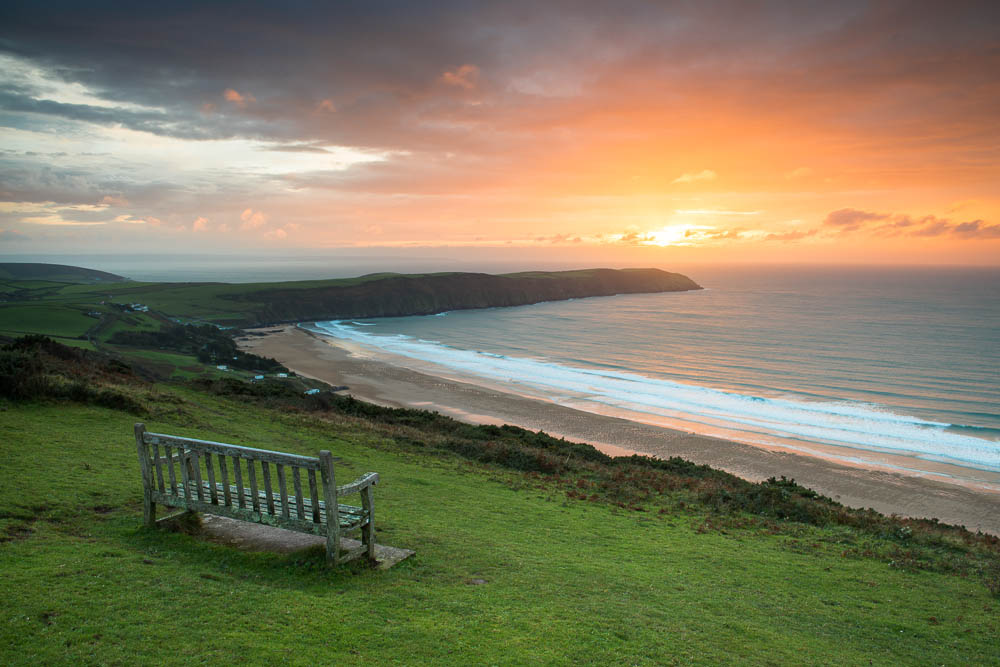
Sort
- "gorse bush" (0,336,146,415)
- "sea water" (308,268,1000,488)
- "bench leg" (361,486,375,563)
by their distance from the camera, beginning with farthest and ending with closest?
"sea water" (308,268,1000,488), "gorse bush" (0,336,146,415), "bench leg" (361,486,375,563)

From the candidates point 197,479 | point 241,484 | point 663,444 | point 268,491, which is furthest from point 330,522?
point 663,444

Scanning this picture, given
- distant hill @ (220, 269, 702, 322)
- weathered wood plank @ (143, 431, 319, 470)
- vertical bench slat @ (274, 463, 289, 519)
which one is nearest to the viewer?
weathered wood plank @ (143, 431, 319, 470)

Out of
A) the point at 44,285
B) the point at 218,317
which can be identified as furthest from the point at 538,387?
the point at 44,285

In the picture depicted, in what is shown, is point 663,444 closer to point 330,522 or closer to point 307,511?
point 307,511

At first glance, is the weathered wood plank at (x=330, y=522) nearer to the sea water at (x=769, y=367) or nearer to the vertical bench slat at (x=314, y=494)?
the vertical bench slat at (x=314, y=494)

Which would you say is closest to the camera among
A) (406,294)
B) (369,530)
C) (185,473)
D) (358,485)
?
(358,485)

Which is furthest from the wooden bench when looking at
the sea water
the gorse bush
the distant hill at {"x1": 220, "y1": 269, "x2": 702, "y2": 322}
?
the distant hill at {"x1": 220, "y1": 269, "x2": 702, "y2": 322}

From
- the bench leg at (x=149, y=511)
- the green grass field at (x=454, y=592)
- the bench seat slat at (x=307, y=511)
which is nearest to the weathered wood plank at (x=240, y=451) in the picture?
the bench seat slat at (x=307, y=511)

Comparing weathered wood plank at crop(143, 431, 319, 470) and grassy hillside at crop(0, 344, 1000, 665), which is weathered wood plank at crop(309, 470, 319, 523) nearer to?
weathered wood plank at crop(143, 431, 319, 470)
